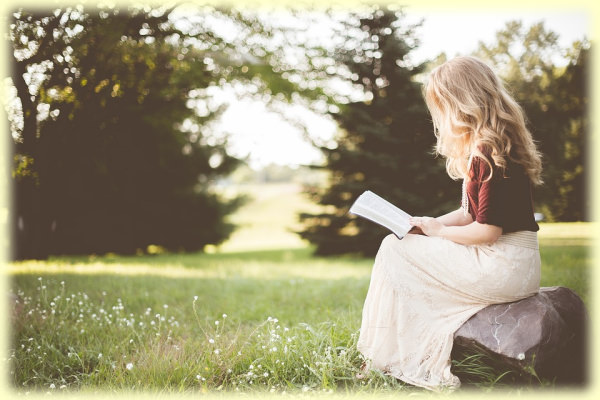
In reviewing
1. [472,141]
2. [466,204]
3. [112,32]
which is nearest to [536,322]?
[466,204]

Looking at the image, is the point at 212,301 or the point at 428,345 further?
the point at 212,301

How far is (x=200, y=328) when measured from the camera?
4234 millimetres

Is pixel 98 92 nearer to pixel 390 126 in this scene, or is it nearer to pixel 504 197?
pixel 504 197

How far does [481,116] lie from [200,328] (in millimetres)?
2931

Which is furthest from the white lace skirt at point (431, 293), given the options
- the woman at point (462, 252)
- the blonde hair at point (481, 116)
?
the blonde hair at point (481, 116)

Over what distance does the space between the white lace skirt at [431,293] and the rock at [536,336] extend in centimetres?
7

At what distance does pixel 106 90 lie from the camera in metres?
5.68

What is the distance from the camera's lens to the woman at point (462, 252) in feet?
9.21

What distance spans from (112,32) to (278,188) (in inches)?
1065

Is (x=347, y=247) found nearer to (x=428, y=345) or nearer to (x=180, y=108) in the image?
(x=180, y=108)

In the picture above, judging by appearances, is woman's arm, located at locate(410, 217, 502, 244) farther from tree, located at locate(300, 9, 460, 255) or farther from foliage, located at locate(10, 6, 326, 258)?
tree, located at locate(300, 9, 460, 255)

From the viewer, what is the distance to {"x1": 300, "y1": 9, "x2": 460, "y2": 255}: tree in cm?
905

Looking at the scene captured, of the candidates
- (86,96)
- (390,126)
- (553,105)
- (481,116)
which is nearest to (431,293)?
(481,116)

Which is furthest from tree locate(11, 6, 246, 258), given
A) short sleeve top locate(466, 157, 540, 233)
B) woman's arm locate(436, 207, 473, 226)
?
short sleeve top locate(466, 157, 540, 233)
